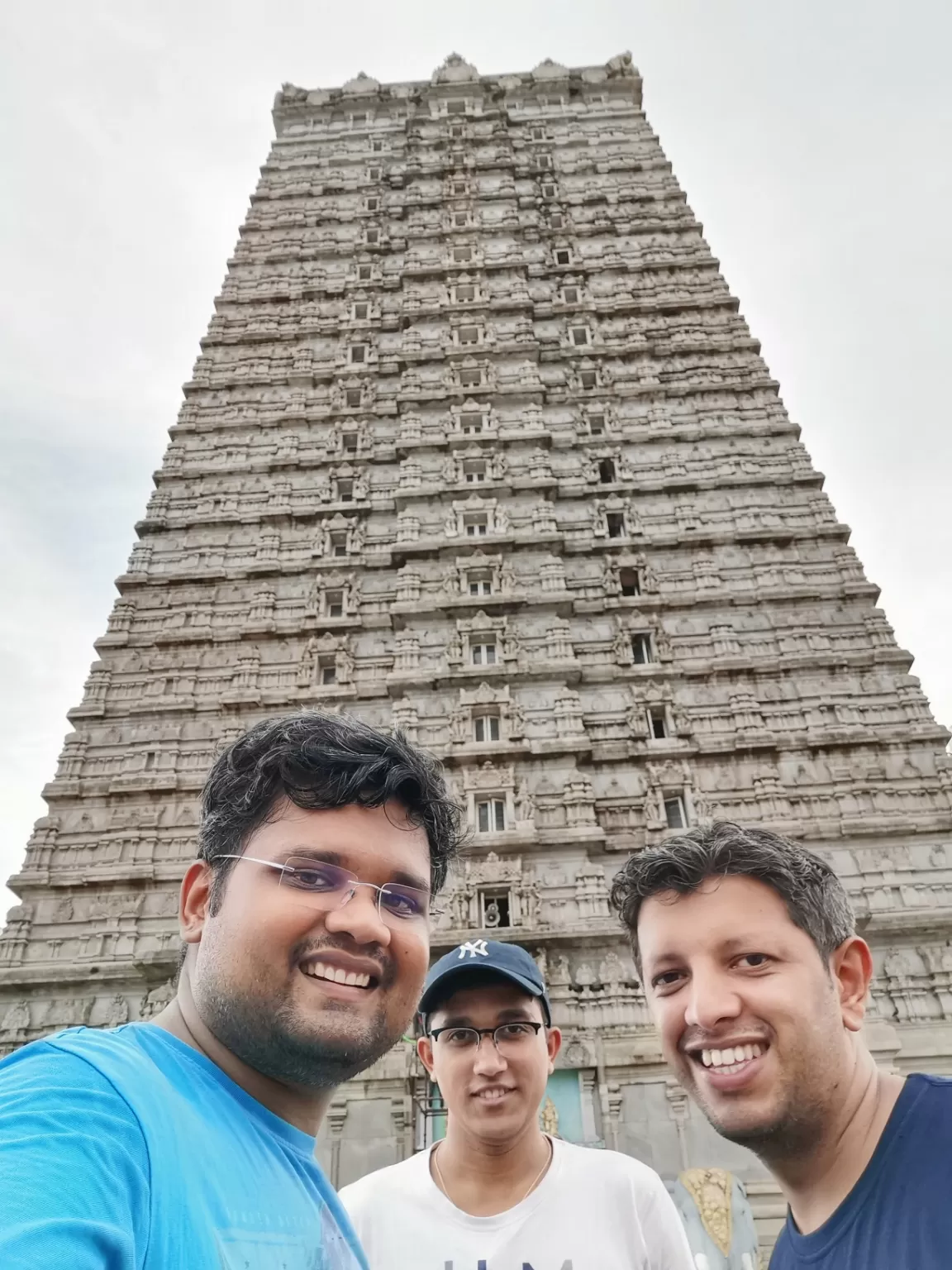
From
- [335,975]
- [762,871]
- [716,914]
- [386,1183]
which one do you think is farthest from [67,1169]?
[386,1183]

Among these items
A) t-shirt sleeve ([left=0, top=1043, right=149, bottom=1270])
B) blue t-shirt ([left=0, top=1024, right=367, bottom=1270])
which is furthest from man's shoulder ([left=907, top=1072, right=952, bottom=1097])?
t-shirt sleeve ([left=0, top=1043, right=149, bottom=1270])

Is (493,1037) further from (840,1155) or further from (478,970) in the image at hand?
(840,1155)

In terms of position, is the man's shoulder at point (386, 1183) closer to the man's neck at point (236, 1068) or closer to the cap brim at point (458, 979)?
the cap brim at point (458, 979)

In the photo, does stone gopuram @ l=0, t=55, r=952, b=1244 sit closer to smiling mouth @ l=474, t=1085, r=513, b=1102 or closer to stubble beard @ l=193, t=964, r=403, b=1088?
smiling mouth @ l=474, t=1085, r=513, b=1102

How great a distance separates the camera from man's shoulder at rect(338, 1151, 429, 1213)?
3.78 m

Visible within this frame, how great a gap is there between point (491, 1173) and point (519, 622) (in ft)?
47.3

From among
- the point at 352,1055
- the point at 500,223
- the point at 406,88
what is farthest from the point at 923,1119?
the point at 406,88

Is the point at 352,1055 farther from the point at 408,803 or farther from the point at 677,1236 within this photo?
the point at 677,1236

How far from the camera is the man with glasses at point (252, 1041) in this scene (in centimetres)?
139

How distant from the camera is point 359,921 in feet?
7.36

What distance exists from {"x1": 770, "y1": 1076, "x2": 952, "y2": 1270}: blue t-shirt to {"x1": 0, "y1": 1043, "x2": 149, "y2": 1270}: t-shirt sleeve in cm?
184

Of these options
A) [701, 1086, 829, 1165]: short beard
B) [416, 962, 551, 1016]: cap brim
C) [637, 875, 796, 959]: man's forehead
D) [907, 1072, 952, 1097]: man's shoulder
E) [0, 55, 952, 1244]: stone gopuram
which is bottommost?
[701, 1086, 829, 1165]: short beard

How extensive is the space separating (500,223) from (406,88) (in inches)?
461

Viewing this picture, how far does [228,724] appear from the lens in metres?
16.6
